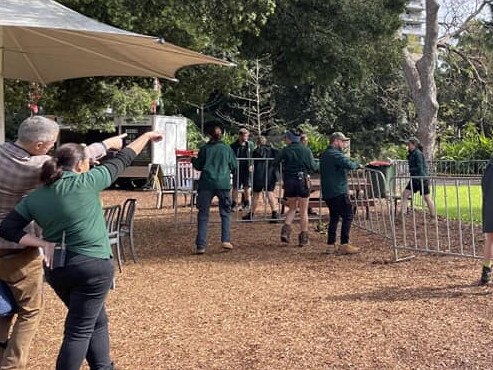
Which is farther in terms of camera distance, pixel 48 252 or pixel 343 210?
pixel 343 210

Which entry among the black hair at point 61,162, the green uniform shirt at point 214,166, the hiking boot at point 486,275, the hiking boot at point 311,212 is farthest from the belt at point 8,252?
the hiking boot at point 311,212

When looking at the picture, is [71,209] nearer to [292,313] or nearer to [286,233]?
[292,313]

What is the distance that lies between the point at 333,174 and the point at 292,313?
339 cm

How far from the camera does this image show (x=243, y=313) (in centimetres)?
653

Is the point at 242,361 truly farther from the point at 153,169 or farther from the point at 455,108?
the point at 455,108

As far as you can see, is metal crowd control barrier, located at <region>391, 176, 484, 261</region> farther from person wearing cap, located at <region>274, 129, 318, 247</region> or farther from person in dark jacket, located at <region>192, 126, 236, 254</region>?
person in dark jacket, located at <region>192, 126, 236, 254</region>

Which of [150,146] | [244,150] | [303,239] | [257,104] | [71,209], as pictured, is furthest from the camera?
[257,104]

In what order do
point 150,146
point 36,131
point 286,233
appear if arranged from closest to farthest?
point 36,131
point 286,233
point 150,146

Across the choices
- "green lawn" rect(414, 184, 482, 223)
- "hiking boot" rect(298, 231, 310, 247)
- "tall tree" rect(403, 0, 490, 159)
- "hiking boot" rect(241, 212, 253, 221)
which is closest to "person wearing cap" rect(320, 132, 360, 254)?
"hiking boot" rect(298, 231, 310, 247)

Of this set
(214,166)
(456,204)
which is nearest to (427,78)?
(456,204)

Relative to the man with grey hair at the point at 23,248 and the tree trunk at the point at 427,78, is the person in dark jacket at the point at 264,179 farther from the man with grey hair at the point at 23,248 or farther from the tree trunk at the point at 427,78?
the man with grey hair at the point at 23,248

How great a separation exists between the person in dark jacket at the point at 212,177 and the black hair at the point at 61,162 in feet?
18.2

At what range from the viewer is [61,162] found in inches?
157

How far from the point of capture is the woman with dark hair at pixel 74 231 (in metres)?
3.87
